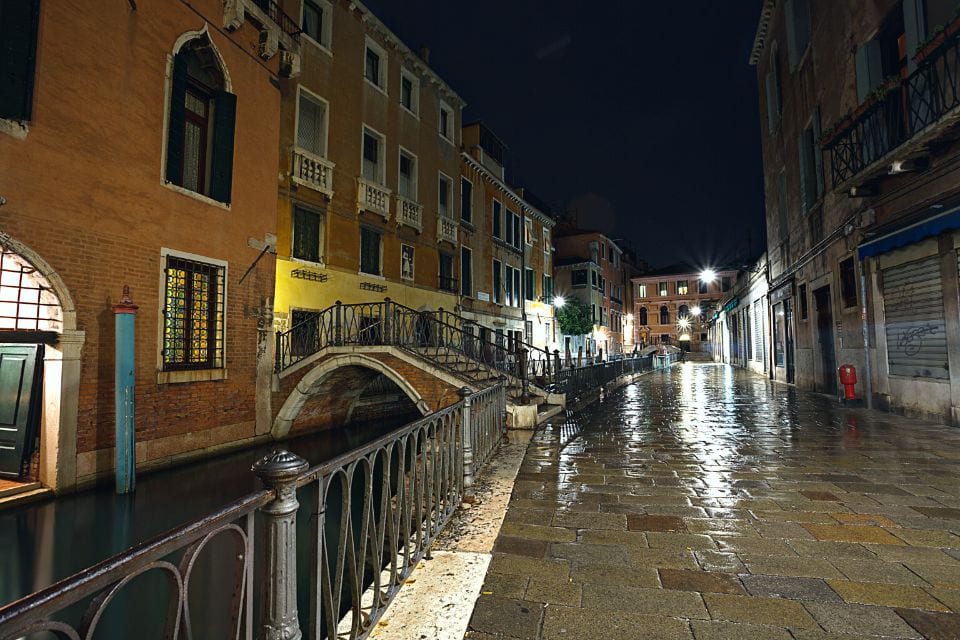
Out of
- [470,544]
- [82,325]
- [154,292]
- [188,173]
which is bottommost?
[470,544]

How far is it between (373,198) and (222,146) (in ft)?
18.5

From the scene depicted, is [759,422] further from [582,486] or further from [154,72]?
[154,72]

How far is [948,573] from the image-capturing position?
2951 millimetres

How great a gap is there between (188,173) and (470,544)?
10.5 m

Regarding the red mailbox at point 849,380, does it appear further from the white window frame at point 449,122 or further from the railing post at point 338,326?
the white window frame at point 449,122

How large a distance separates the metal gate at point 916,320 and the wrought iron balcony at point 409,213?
13642mm

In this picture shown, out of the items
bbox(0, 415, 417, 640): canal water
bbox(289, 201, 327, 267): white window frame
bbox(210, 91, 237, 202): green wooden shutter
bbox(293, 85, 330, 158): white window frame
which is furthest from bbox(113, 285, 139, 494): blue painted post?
bbox(293, 85, 330, 158): white window frame

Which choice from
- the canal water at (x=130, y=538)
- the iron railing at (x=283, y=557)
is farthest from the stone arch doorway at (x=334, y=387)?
the iron railing at (x=283, y=557)

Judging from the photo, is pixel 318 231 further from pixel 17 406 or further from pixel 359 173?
pixel 17 406

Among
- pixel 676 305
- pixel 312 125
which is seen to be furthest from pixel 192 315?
pixel 676 305

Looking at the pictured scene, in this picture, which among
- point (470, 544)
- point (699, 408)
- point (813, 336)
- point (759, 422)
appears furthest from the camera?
point (813, 336)

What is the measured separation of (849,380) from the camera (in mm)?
10781

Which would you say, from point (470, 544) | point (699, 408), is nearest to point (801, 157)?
point (699, 408)

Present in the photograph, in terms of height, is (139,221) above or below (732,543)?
above
